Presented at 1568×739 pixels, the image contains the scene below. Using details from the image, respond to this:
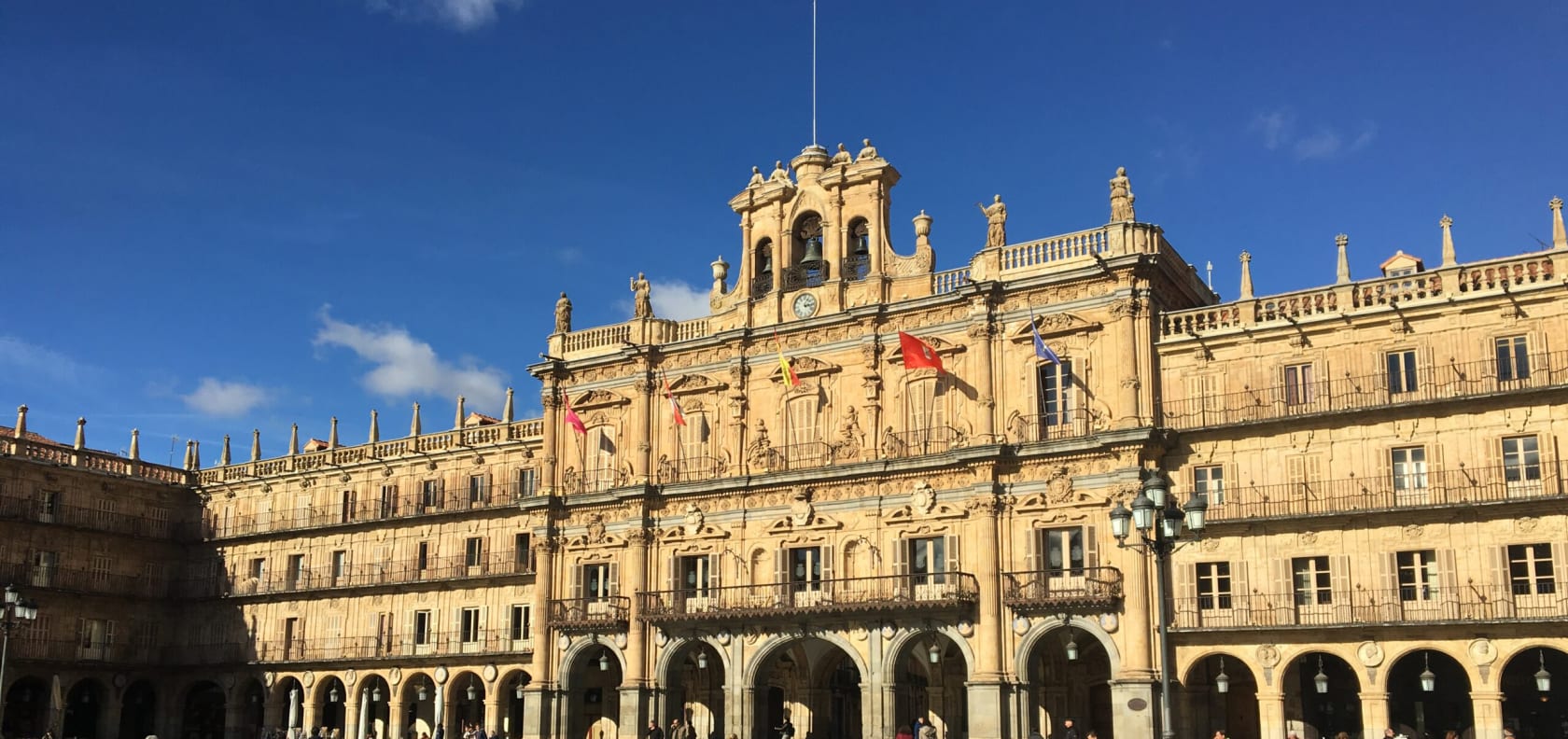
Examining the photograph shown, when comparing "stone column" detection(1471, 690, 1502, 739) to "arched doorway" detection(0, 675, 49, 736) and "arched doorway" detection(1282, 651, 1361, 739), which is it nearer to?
"arched doorway" detection(1282, 651, 1361, 739)

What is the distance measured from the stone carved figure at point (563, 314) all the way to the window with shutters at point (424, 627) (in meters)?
12.4

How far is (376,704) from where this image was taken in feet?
191

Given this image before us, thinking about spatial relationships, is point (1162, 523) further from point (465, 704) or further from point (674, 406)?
point (465, 704)

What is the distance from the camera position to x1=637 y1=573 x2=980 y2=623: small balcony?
137 feet

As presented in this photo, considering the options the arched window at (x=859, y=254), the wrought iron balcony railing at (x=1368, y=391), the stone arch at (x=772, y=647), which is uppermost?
the arched window at (x=859, y=254)

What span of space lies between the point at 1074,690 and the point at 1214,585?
6.43 metres

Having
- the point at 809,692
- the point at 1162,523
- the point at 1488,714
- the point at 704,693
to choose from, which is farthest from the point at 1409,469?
the point at 704,693

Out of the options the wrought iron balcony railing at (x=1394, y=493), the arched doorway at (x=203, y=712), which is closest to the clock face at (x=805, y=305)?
the wrought iron balcony railing at (x=1394, y=493)

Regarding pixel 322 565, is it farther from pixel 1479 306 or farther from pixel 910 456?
pixel 1479 306

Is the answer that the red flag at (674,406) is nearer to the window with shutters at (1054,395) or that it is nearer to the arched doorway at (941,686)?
the arched doorway at (941,686)

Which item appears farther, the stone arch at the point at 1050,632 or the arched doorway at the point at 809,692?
the arched doorway at the point at 809,692

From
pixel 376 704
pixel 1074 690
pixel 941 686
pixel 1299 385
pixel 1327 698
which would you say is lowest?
pixel 376 704

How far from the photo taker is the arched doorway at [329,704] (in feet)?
189

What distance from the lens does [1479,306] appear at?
121 feet
